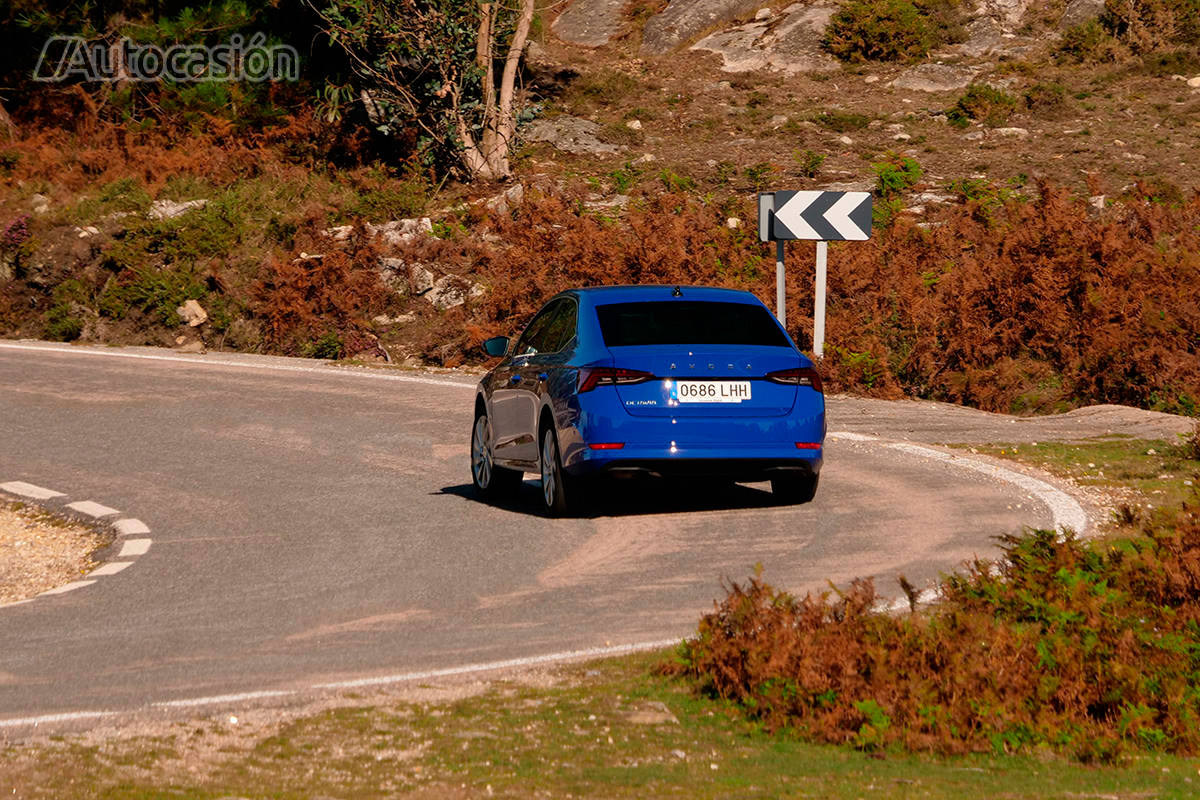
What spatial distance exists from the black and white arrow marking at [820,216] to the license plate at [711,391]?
758cm

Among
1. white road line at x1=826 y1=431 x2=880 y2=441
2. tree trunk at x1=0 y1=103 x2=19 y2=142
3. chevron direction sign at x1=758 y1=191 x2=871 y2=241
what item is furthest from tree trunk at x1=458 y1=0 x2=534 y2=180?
white road line at x1=826 y1=431 x2=880 y2=441

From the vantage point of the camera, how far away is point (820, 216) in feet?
62.6

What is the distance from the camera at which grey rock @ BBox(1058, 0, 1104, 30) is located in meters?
43.3

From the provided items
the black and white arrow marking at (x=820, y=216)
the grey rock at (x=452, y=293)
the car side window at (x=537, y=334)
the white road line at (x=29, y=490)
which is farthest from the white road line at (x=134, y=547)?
the grey rock at (x=452, y=293)

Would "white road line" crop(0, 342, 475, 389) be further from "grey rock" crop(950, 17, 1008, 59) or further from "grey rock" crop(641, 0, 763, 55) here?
"grey rock" crop(950, 17, 1008, 59)

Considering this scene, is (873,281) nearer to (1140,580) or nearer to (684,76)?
(1140,580)

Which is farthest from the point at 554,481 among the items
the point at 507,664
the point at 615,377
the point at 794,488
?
the point at 507,664

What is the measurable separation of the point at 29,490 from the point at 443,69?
1968 cm

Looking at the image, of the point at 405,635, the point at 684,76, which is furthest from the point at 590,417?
the point at 684,76

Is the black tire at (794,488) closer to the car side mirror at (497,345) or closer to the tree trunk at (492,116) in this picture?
the car side mirror at (497,345)

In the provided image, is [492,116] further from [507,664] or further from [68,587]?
[507,664]

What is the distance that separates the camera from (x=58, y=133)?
114 feet

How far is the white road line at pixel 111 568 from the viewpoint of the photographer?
34.2 ft

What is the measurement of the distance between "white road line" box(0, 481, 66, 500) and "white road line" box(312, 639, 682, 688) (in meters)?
7.42
